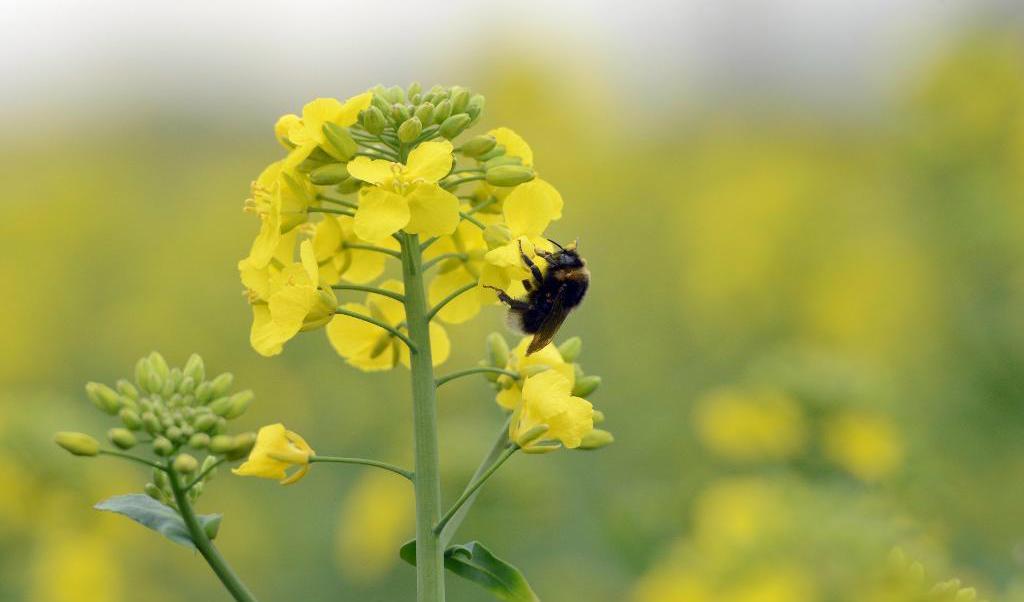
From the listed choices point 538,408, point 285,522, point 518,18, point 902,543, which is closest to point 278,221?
point 538,408

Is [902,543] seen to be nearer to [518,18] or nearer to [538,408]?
[538,408]

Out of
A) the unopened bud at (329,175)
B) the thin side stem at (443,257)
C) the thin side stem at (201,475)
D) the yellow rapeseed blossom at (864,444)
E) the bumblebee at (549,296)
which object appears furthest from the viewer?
the yellow rapeseed blossom at (864,444)

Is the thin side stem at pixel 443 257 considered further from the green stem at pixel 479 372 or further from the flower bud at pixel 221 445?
the flower bud at pixel 221 445

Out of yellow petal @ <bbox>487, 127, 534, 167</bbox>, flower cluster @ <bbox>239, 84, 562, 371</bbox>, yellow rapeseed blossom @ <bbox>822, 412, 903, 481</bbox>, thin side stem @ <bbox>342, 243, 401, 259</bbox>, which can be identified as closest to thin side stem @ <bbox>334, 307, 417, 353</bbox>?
flower cluster @ <bbox>239, 84, 562, 371</bbox>

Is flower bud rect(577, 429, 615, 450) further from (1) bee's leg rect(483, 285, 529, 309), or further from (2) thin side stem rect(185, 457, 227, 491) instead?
(2) thin side stem rect(185, 457, 227, 491)

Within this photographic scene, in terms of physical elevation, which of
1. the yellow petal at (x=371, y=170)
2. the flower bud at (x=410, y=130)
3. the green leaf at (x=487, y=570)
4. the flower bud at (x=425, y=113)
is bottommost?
the green leaf at (x=487, y=570)

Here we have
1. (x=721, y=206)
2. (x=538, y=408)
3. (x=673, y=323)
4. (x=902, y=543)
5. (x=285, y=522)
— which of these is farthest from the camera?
(x=721, y=206)

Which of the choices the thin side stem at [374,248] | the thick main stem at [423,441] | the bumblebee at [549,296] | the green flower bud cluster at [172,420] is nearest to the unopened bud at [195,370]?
the green flower bud cluster at [172,420]
